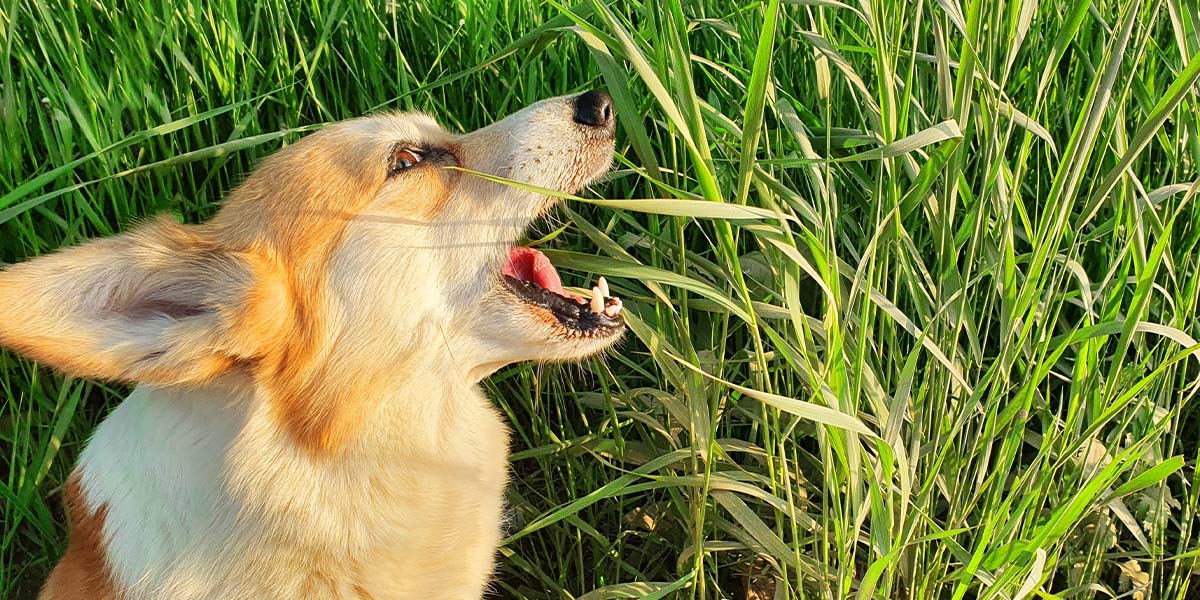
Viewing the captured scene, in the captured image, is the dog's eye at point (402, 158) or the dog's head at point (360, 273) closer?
the dog's head at point (360, 273)

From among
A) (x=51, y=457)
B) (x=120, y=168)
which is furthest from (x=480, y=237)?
(x=51, y=457)

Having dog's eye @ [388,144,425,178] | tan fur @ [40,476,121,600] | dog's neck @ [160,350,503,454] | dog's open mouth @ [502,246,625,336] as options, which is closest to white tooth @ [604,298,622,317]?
dog's open mouth @ [502,246,625,336]

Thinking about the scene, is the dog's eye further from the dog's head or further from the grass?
the grass

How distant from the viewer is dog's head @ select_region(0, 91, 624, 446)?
1636mm

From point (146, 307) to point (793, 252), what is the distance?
1.02 m

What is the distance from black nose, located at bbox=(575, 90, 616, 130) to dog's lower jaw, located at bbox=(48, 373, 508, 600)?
537 mm

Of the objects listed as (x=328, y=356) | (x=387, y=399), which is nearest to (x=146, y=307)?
(x=328, y=356)

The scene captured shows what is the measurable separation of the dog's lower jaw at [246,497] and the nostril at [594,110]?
0.54 m

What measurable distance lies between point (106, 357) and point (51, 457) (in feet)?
2.71

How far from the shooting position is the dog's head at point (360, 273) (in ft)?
5.37

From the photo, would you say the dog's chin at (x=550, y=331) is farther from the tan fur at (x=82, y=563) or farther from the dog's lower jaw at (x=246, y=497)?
the tan fur at (x=82, y=563)

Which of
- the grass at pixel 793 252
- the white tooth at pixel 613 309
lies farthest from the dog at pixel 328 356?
the grass at pixel 793 252

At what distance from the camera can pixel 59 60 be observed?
90.6 inches

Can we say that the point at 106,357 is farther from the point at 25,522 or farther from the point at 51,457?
the point at 25,522
